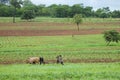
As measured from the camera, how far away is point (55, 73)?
18500 mm

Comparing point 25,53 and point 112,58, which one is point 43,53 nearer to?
Answer: point 25,53

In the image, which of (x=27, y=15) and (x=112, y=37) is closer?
(x=112, y=37)

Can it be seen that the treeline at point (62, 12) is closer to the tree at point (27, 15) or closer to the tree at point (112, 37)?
the tree at point (27, 15)

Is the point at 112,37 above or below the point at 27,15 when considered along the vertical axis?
below

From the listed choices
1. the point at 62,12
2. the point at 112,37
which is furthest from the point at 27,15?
the point at 112,37

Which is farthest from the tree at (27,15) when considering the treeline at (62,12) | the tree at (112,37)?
the tree at (112,37)

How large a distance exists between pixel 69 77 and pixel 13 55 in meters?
17.9

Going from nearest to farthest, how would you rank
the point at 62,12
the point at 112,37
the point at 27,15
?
the point at 112,37 < the point at 27,15 < the point at 62,12

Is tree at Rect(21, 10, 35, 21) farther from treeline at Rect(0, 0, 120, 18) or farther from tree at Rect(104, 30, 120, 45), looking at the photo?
tree at Rect(104, 30, 120, 45)

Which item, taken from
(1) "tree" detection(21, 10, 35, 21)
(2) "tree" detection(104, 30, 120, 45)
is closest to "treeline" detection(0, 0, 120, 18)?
(1) "tree" detection(21, 10, 35, 21)

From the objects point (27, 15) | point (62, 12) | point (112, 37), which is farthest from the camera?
point (62, 12)

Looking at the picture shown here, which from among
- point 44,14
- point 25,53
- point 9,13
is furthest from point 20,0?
point 25,53

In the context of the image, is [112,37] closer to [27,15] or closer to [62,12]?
[27,15]

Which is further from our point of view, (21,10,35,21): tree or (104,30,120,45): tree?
(21,10,35,21): tree
